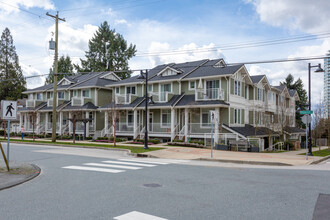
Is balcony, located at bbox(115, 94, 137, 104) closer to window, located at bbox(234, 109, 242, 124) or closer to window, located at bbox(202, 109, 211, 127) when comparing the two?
window, located at bbox(202, 109, 211, 127)

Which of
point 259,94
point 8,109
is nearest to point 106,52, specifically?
point 259,94

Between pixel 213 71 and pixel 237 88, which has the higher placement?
pixel 213 71

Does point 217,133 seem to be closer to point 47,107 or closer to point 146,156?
point 146,156

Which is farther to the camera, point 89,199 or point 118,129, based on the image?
point 118,129

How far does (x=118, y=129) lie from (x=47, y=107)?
14.5 m

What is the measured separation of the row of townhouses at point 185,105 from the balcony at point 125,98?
4.5 inches

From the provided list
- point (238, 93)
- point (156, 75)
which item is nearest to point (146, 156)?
point (238, 93)

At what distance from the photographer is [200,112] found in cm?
2853

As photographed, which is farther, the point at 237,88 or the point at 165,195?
the point at 237,88

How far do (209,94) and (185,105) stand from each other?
8.72 feet

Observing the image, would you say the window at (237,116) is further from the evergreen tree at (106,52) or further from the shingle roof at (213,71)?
the evergreen tree at (106,52)

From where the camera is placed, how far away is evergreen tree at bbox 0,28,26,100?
6169 cm

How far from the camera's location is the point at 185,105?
27.5 metres

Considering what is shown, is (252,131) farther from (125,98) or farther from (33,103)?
(33,103)
